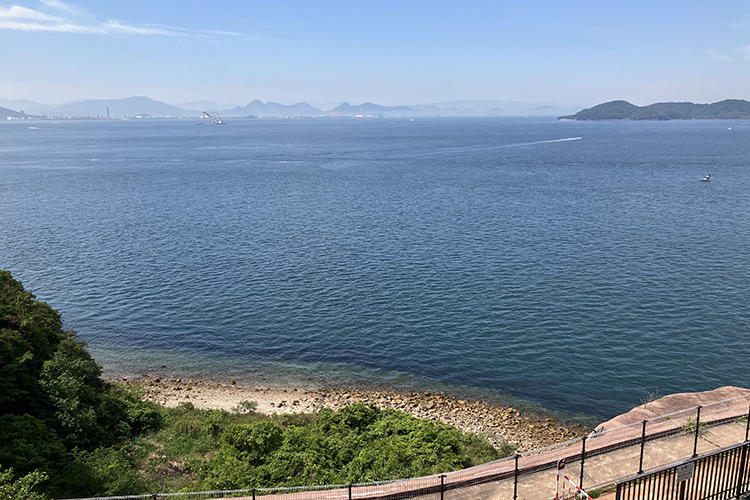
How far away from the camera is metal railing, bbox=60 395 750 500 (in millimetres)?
14805

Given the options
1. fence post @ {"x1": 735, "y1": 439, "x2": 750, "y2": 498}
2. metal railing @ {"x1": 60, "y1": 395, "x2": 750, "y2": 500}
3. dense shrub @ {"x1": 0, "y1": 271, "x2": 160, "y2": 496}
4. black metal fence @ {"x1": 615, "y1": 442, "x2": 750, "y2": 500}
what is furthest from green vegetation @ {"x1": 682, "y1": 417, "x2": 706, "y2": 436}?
dense shrub @ {"x1": 0, "y1": 271, "x2": 160, "y2": 496}

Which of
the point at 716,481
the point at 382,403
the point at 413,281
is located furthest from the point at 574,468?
the point at 413,281

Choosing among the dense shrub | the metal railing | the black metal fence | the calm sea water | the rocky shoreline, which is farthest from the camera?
the calm sea water

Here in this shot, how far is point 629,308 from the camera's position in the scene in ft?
129

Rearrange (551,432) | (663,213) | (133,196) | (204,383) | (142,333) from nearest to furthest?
(551,432) → (204,383) → (142,333) → (663,213) → (133,196)

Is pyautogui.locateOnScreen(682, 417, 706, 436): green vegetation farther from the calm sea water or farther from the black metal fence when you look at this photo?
the calm sea water

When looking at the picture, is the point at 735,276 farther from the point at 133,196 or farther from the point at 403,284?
the point at 133,196

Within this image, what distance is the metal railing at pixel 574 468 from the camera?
583 inches

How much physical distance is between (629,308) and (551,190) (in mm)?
53559

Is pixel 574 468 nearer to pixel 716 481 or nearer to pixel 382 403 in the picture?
pixel 716 481

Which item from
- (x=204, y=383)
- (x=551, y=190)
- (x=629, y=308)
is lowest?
(x=204, y=383)

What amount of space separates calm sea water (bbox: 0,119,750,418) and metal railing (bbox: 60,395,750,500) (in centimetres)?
1076

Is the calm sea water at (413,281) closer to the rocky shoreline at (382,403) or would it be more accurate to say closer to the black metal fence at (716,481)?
the rocky shoreline at (382,403)

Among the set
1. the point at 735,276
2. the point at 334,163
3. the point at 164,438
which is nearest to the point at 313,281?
the point at 164,438
